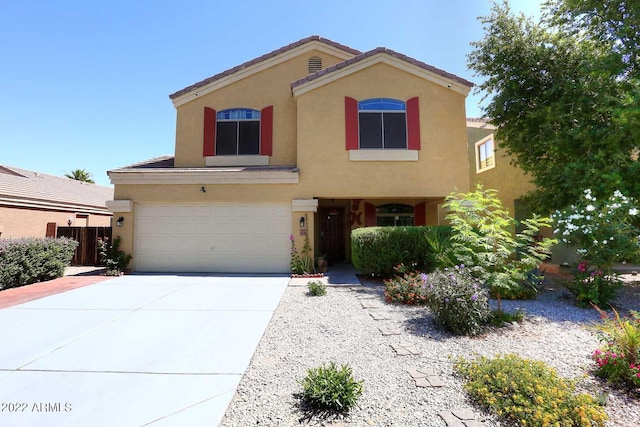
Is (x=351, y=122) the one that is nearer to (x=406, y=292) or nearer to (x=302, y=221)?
(x=302, y=221)

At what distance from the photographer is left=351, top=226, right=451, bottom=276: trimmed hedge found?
8836mm

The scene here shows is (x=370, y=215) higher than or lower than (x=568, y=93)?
lower

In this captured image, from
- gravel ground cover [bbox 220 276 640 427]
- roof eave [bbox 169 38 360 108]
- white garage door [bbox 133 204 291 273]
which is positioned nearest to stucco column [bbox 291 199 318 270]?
white garage door [bbox 133 204 291 273]

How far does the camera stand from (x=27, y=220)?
50.8ft

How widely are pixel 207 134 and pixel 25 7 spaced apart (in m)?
5.93

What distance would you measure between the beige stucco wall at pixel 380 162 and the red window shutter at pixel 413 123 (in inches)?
6.8

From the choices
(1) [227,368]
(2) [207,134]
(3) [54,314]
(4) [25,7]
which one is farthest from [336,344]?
(4) [25,7]

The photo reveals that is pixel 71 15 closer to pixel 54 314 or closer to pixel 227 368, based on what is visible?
pixel 54 314

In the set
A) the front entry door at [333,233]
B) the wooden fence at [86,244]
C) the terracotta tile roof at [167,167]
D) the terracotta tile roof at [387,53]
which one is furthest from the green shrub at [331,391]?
the wooden fence at [86,244]

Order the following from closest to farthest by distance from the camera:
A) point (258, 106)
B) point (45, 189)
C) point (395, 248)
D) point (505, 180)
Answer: point (395, 248) < point (258, 106) < point (505, 180) < point (45, 189)

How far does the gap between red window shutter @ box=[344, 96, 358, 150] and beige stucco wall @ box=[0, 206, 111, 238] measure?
57.0ft

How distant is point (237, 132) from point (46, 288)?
8.12 metres

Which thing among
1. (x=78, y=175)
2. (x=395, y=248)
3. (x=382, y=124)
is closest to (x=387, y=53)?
(x=382, y=124)

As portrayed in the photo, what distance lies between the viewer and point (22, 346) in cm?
441
